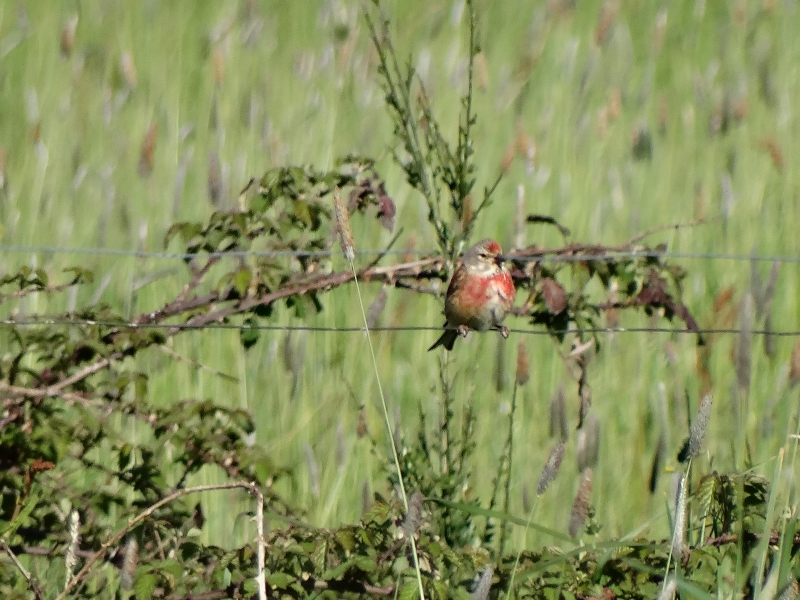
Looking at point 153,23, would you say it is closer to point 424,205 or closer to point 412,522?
point 424,205

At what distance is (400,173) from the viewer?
13.5 feet

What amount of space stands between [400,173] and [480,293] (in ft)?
3.91

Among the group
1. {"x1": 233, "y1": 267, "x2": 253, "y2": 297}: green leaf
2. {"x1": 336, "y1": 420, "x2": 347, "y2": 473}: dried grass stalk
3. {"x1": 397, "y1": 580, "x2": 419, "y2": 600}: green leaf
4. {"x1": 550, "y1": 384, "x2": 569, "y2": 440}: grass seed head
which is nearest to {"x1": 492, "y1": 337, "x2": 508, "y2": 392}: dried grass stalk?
{"x1": 550, "y1": 384, "x2": 569, "y2": 440}: grass seed head

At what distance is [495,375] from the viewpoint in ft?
11.3

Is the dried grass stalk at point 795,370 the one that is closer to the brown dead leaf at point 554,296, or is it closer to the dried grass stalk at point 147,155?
the brown dead leaf at point 554,296

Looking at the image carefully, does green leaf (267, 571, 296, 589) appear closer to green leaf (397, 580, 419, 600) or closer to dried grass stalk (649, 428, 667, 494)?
green leaf (397, 580, 419, 600)

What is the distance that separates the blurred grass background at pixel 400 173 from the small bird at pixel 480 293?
0.08 m

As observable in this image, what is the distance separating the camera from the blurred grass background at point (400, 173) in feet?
10.9

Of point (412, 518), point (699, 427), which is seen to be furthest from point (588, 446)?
point (412, 518)

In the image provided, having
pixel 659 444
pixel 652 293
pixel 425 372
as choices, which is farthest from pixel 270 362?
pixel 652 293

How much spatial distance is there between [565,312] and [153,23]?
3.05 m

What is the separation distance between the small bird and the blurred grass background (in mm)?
75

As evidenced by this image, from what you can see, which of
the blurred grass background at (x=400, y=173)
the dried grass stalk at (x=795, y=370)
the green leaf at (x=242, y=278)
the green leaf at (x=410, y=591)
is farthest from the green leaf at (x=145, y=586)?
the dried grass stalk at (x=795, y=370)

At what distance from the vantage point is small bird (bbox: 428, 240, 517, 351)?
2.96 meters
